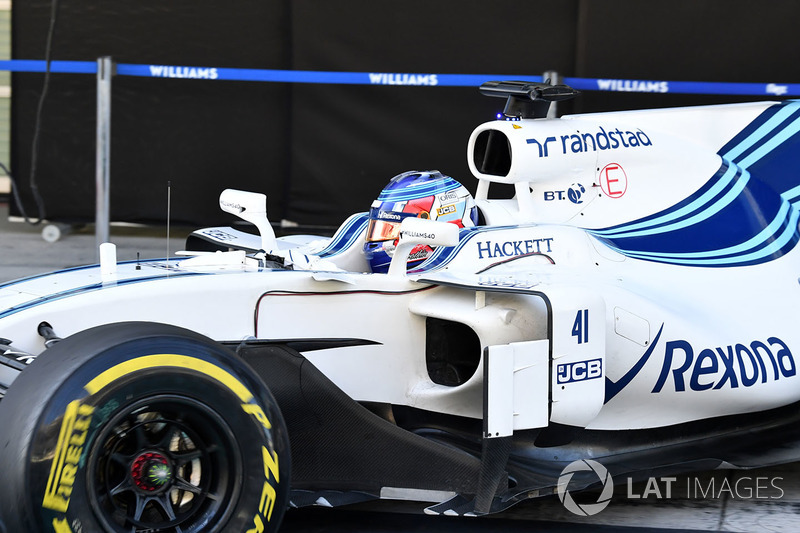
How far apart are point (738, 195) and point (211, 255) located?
2.33 meters

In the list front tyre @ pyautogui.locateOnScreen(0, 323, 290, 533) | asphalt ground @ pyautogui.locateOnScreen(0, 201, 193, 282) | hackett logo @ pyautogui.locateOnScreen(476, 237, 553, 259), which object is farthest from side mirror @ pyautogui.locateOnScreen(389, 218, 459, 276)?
asphalt ground @ pyautogui.locateOnScreen(0, 201, 193, 282)

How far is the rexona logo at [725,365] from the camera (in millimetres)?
4113

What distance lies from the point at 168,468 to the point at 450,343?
4.25 feet

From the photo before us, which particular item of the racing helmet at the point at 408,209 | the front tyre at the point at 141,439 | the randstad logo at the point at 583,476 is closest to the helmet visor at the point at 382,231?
the racing helmet at the point at 408,209

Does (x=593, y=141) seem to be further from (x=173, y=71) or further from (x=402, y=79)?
(x=173, y=71)

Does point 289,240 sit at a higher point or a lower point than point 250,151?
lower

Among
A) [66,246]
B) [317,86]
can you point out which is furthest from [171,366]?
[66,246]

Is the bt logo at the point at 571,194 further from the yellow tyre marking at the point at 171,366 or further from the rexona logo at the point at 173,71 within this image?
the rexona logo at the point at 173,71

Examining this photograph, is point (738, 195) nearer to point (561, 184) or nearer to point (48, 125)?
point (561, 184)

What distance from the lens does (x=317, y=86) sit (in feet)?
26.6

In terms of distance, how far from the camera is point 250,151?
8.36m

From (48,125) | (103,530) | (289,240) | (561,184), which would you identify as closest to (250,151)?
(48,125)

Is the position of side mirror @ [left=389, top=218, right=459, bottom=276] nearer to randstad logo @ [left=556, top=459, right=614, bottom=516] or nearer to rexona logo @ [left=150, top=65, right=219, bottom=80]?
randstad logo @ [left=556, top=459, right=614, bottom=516]

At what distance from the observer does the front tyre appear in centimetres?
273
